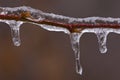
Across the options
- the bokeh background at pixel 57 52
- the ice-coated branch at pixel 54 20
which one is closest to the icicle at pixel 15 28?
the ice-coated branch at pixel 54 20

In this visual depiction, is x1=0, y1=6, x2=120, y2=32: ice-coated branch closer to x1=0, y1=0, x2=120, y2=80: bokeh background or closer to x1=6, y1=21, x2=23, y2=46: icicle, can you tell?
x1=6, y1=21, x2=23, y2=46: icicle

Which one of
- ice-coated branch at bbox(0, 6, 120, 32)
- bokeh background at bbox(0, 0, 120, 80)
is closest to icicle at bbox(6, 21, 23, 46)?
ice-coated branch at bbox(0, 6, 120, 32)

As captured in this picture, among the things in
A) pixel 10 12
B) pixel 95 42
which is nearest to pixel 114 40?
pixel 95 42

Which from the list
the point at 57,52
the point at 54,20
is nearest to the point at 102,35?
the point at 54,20

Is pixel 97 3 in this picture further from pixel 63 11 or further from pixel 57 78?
pixel 57 78

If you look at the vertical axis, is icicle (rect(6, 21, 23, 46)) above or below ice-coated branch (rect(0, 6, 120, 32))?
below

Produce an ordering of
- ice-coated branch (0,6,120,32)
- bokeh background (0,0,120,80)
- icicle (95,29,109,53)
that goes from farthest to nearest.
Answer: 1. bokeh background (0,0,120,80)
2. icicle (95,29,109,53)
3. ice-coated branch (0,6,120,32)

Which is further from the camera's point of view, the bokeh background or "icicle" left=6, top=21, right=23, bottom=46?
the bokeh background
